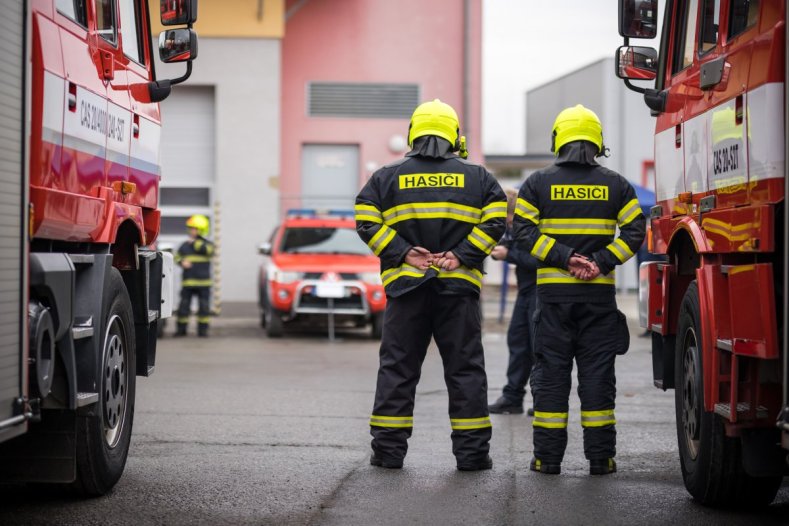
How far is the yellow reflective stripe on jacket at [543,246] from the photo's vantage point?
7211 mm

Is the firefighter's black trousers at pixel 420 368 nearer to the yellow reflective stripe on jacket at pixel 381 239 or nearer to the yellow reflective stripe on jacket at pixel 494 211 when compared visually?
the yellow reflective stripe on jacket at pixel 381 239

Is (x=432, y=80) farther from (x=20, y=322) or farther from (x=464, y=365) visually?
(x=20, y=322)

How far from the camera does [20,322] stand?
15.9 ft

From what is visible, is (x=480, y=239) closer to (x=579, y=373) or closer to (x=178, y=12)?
(x=579, y=373)

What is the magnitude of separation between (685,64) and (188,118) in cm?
1884

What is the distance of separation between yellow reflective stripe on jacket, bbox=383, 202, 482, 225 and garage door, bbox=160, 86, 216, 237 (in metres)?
17.7

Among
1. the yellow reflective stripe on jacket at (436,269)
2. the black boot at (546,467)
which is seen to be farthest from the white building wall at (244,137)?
the black boot at (546,467)

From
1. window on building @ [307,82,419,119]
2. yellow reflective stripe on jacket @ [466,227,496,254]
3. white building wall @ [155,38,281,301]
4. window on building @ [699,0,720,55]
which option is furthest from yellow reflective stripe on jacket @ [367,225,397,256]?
window on building @ [307,82,419,119]

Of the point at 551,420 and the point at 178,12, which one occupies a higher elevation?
the point at 178,12

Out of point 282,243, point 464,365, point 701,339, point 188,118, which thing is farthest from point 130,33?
point 188,118

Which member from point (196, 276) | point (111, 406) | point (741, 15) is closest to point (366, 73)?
point (196, 276)

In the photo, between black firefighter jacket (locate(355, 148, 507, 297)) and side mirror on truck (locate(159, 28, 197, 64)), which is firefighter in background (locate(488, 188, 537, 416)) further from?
side mirror on truck (locate(159, 28, 197, 64))

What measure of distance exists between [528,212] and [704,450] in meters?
1.91

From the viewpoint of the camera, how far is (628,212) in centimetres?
732
